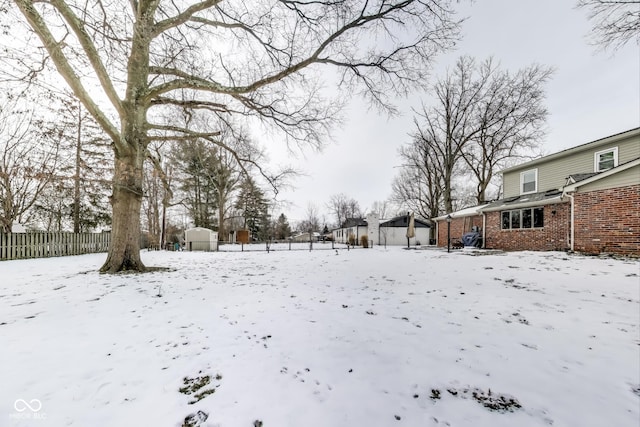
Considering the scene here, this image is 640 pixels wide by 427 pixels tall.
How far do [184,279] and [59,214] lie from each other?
16.5 metres

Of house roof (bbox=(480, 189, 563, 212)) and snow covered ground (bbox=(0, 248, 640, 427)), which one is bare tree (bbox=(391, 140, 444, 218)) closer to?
house roof (bbox=(480, 189, 563, 212))

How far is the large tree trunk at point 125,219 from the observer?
6176mm

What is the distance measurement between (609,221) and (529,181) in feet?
21.3

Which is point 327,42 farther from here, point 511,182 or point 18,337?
point 511,182

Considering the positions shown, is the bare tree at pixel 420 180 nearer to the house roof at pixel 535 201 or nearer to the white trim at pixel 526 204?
the house roof at pixel 535 201

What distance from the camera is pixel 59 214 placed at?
50.1 ft

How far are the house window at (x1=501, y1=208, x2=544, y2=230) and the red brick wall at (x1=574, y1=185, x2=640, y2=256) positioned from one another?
1986 mm

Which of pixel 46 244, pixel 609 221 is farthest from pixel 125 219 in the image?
pixel 609 221

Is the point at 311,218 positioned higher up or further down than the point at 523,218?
higher up

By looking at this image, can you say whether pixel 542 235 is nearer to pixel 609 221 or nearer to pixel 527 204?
pixel 527 204

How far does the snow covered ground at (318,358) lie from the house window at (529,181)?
40.1ft

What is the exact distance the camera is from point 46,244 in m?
10.6

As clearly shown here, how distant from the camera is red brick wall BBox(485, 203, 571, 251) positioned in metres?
10.3

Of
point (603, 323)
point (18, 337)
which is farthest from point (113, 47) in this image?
point (603, 323)
